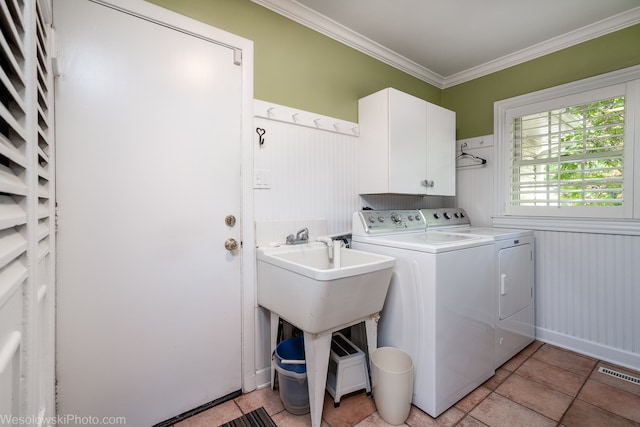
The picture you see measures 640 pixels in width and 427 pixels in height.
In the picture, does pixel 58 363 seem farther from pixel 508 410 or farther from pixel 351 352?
pixel 508 410

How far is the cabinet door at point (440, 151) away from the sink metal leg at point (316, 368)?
5.26 ft

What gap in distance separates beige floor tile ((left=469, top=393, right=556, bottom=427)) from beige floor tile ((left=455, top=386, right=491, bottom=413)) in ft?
0.08

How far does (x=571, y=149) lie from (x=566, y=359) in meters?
1.59

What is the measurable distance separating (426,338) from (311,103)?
5.48 feet

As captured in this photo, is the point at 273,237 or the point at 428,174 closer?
the point at 273,237

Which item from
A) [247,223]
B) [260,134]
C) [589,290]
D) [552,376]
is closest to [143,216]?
[247,223]

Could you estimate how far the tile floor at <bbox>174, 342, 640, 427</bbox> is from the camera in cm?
151

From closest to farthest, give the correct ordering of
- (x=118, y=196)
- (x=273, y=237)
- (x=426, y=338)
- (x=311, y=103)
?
(x=118, y=196) → (x=426, y=338) → (x=273, y=237) → (x=311, y=103)

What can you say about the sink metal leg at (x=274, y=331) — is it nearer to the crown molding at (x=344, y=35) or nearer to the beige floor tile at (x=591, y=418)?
the beige floor tile at (x=591, y=418)

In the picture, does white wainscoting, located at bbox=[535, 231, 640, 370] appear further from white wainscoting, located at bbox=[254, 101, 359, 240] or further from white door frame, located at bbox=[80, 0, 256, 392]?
white door frame, located at bbox=[80, 0, 256, 392]

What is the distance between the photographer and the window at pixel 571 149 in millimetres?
2025

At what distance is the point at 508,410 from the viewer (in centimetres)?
160

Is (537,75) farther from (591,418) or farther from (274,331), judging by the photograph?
(274,331)

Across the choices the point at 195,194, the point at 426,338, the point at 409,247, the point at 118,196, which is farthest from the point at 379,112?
the point at 118,196
